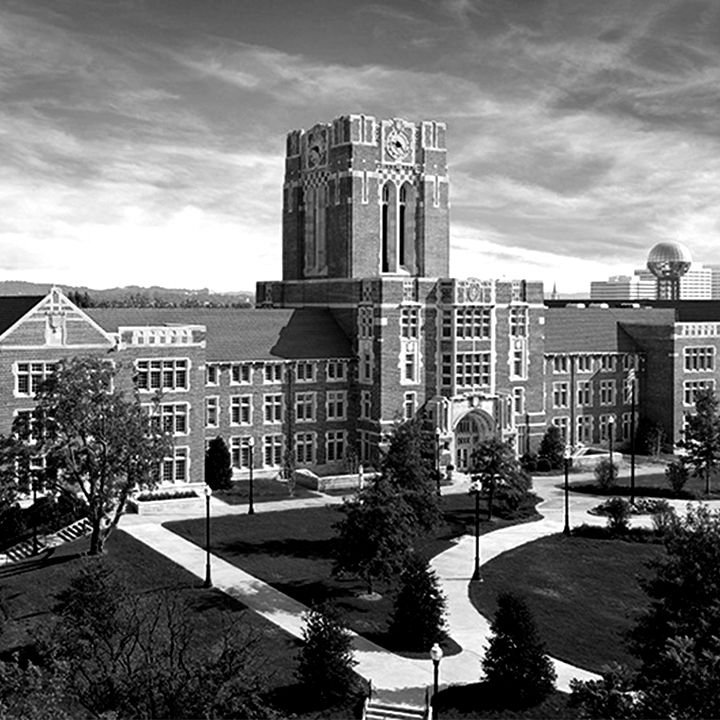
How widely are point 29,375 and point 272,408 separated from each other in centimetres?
1703

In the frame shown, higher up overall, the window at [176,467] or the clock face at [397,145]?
the clock face at [397,145]

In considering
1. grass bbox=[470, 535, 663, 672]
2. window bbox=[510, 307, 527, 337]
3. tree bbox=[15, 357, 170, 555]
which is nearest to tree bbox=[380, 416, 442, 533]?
grass bbox=[470, 535, 663, 672]

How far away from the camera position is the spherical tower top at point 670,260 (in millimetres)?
111000

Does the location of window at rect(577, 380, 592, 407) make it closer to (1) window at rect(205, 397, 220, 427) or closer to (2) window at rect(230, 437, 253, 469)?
(2) window at rect(230, 437, 253, 469)

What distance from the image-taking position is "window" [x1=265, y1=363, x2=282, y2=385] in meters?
63.6

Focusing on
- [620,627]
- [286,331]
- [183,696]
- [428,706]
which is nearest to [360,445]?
[286,331]

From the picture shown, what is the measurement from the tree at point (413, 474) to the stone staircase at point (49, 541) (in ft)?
47.9

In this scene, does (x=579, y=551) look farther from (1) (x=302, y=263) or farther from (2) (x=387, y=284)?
(1) (x=302, y=263)

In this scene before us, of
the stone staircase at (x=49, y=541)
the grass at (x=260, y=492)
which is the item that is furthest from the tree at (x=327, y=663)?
the grass at (x=260, y=492)

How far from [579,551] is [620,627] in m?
10.5

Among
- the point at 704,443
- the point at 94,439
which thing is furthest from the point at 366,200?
the point at 94,439

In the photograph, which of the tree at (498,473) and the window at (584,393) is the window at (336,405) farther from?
the window at (584,393)

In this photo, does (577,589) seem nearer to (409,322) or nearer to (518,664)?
(518,664)

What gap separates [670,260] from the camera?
111812mm
